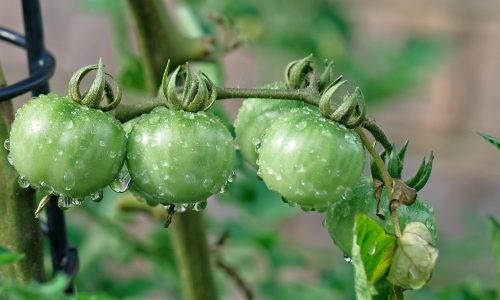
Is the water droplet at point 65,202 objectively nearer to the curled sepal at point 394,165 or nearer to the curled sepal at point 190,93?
the curled sepal at point 190,93

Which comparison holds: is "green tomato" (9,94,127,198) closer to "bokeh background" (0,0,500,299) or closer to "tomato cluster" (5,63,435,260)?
Answer: "tomato cluster" (5,63,435,260)

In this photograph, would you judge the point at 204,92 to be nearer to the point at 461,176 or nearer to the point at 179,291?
the point at 179,291

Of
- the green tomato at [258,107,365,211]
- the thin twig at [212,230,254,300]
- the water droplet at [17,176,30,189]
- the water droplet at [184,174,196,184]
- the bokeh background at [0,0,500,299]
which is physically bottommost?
the bokeh background at [0,0,500,299]

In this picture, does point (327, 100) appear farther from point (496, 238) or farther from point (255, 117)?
point (496, 238)

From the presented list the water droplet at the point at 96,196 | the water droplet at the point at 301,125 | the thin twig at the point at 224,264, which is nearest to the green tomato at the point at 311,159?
the water droplet at the point at 301,125

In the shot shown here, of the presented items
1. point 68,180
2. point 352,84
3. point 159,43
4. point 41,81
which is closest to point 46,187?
point 68,180

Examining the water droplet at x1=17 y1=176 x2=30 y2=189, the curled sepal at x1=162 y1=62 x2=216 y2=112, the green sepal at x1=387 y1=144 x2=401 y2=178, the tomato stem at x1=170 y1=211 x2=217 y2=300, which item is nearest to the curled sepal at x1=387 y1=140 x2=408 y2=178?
the green sepal at x1=387 y1=144 x2=401 y2=178
